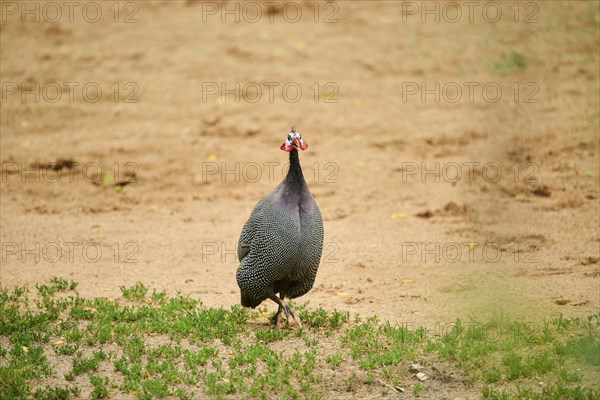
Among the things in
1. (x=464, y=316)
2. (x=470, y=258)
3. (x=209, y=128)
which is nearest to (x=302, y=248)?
(x=464, y=316)

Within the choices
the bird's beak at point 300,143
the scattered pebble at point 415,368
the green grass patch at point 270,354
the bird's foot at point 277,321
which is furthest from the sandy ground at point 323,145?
the bird's beak at point 300,143

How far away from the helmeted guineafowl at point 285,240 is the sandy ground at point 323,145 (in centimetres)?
91

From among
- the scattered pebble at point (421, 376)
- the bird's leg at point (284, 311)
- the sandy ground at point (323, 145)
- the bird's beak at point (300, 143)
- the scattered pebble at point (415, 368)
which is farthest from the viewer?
the sandy ground at point (323, 145)

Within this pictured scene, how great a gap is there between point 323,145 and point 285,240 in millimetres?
5432

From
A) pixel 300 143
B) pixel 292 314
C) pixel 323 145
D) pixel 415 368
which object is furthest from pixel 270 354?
pixel 323 145

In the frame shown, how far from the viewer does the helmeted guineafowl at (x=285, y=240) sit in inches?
241

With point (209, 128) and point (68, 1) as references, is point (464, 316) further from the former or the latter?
point (68, 1)

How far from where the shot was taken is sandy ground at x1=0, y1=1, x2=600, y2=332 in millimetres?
7930

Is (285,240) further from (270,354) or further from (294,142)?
(270,354)

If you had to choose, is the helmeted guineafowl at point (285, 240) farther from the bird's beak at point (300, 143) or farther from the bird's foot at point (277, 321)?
the bird's foot at point (277, 321)

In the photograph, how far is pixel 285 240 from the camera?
6117 mm

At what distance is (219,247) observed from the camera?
346 inches

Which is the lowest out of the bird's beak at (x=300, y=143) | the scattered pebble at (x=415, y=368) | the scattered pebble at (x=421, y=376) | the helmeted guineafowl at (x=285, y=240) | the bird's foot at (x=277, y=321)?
the scattered pebble at (x=421, y=376)

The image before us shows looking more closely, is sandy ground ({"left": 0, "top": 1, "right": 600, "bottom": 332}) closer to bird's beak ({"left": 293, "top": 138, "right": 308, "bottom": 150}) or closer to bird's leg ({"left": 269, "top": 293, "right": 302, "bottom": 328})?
bird's leg ({"left": 269, "top": 293, "right": 302, "bottom": 328})
